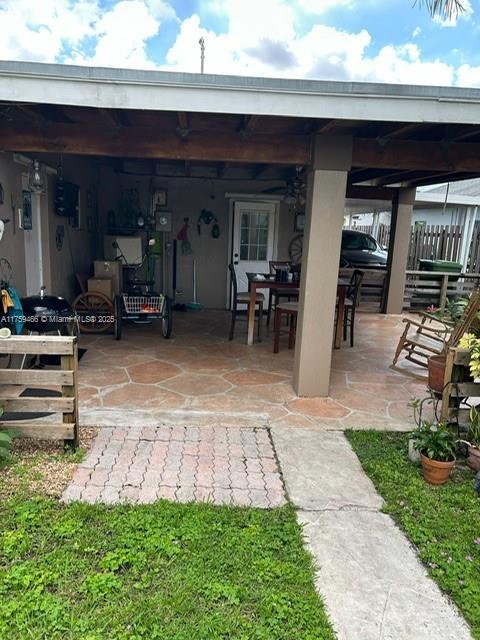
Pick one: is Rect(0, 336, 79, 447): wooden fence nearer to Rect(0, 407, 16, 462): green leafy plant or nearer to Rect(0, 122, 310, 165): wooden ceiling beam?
Rect(0, 407, 16, 462): green leafy plant

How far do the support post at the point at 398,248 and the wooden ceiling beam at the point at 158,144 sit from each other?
5389 millimetres

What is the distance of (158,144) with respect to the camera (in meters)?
3.94

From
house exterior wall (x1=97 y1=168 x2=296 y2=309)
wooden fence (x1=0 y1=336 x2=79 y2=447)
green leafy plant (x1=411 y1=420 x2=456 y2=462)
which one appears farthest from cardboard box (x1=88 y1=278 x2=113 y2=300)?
green leafy plant (x1=411 y1=420 x2=456 y2=462)

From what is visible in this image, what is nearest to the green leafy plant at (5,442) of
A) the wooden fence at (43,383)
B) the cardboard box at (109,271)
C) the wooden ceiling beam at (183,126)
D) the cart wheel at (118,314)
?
the wooden fence at (43,383)

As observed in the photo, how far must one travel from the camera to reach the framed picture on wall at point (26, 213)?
4.78m

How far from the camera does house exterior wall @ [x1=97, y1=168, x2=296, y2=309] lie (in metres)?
8.21

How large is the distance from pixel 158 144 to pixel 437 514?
3454 millimetres

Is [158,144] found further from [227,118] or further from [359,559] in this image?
[359,559]

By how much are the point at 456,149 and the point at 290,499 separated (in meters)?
3.34

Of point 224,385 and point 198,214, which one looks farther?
point 198,214

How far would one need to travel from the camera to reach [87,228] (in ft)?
24.3

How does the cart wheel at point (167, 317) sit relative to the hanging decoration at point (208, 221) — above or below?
below

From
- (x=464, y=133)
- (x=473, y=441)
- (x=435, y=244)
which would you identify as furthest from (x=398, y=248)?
(x=473, y=441)

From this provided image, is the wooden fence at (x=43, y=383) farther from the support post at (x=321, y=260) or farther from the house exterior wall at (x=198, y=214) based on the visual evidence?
the house exterior wall at (x=198, y=214)
